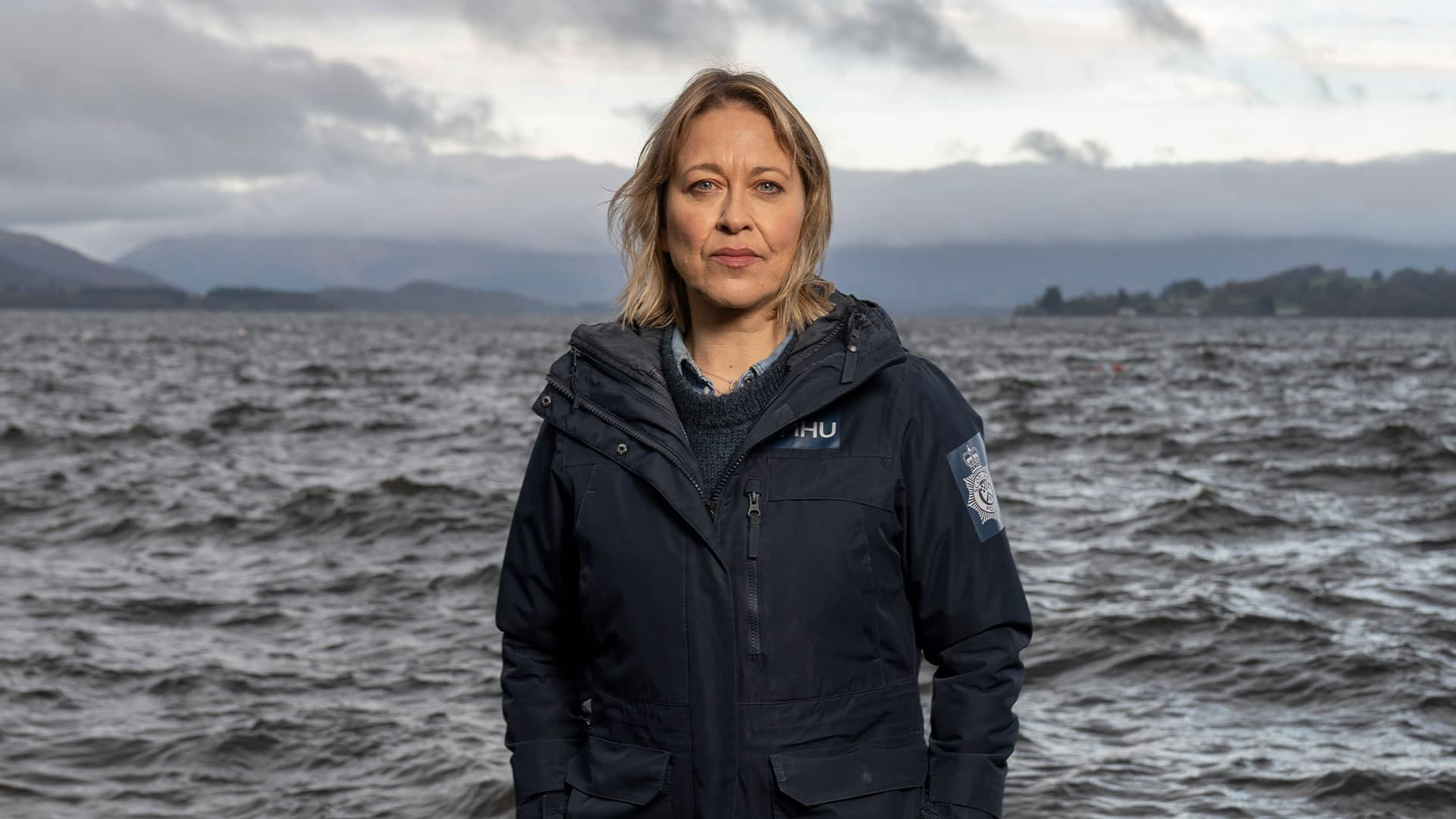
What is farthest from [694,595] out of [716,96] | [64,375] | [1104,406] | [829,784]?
[64,375]

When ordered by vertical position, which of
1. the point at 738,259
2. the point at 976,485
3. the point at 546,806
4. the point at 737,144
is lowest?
the point at 546,806

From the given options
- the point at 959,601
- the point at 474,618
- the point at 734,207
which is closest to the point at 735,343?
the point at 734,207

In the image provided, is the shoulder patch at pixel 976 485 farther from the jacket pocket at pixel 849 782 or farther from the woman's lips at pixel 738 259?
the woman's lips at pixel 738 259

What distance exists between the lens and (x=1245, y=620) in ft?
37.6

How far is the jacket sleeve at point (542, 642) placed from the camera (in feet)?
9.82

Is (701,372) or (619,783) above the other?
(701,372)

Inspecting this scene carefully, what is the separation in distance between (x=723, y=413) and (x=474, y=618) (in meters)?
9.51

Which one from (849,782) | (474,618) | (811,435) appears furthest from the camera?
(474,618)

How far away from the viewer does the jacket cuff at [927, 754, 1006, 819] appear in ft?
9.07

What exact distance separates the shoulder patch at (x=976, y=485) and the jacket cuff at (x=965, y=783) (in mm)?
421

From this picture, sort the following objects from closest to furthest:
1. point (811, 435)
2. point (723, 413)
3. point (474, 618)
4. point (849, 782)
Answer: point (849, 782) → point (811, 435) → point (723, 413) → point (474, 618)

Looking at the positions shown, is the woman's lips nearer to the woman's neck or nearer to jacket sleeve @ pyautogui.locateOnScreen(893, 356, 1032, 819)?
the woman's neck

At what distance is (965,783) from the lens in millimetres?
2766

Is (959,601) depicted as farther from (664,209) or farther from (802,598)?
(664,209)
